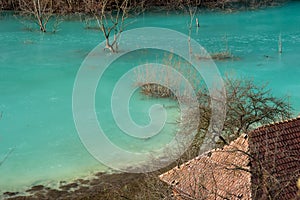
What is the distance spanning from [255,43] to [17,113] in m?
14.7

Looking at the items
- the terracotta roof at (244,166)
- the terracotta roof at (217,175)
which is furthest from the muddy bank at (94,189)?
the terracotta roof at (244,166)

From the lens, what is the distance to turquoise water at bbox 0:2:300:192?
587 inches

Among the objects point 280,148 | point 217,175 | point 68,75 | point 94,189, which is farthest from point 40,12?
point 280,148

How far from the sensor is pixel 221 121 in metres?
13.0

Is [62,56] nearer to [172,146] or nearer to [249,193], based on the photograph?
[172,146]

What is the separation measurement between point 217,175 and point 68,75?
541 inches

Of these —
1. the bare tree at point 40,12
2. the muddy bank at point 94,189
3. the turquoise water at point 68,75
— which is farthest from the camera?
the bare tree at point 40,12

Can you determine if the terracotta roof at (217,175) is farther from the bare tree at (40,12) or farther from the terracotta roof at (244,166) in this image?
the bare tree at (40,12)

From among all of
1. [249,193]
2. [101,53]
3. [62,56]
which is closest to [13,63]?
[62,56]

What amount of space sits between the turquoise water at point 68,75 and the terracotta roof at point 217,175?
4333 millimetres

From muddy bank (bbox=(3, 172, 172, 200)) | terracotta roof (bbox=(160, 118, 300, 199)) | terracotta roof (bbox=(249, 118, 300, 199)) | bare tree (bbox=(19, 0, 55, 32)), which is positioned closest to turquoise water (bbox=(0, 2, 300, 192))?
muddy bank (bbox=(3, 172, 172, 200))

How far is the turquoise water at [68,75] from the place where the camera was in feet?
→ 49.0

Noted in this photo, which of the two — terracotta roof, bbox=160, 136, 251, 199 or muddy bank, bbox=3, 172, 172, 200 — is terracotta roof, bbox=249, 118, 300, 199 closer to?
terracotta roof, bbox=160, 136, 251, 199

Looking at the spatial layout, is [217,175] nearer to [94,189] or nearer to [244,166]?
[244,166]
